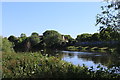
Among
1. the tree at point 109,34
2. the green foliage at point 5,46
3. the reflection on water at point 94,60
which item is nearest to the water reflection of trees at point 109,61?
the reflection on water at point 94,60

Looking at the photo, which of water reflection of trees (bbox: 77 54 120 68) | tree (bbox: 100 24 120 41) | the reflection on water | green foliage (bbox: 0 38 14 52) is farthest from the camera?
green foliage (bbox: 0 38 14 52)

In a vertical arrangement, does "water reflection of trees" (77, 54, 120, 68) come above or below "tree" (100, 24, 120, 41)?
below

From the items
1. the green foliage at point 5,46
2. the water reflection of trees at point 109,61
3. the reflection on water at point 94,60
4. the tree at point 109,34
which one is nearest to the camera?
the tree at point 109,34

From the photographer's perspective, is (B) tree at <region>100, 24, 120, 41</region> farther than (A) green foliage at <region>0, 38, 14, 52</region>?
No

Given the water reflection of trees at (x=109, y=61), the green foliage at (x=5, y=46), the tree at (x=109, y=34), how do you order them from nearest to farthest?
the tree at (x=109, y=34)
the water reflection of trees at (x=109, y=61)
the green foliage at (x=5, y=46)

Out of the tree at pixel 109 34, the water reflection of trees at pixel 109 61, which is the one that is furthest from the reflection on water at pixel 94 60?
the tree at pixel 109 34

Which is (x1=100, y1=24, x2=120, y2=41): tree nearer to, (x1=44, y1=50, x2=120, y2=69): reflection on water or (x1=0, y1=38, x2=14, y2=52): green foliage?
(x1=44, y1=50, x2=120, y2=69): reflection on water

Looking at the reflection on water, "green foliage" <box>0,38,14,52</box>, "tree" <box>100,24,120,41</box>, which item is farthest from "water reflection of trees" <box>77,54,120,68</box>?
"green foliage" <box>0,38,14,52</box>

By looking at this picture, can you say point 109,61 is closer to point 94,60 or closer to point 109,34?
point 94,60

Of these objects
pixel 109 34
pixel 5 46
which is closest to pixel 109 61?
pixel 5 46

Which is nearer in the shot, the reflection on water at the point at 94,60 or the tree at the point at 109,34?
the tree at the point at 109,34

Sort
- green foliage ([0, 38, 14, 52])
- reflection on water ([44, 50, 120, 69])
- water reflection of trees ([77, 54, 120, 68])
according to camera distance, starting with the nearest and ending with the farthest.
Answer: water reflection of trees ([77, 54, 120, 68])
reflection on water ([44, 50, 120, 69])
green foliage ([0, 38, 14, 52])

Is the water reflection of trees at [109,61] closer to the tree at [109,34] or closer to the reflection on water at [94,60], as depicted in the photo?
the reflection on water at [94,60]

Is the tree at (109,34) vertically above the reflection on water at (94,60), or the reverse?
the tree at (109,34)
